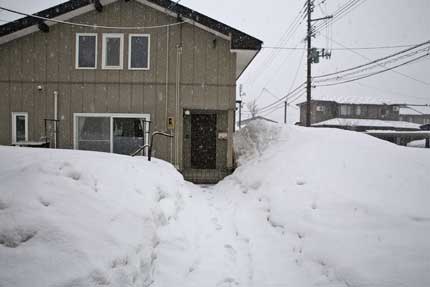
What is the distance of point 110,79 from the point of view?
9070 mm

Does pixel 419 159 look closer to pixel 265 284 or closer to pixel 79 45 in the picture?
pixel 265 284

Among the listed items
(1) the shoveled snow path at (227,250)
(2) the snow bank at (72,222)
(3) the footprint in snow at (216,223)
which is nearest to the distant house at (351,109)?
(1) the shoveled snow path at (227,250)

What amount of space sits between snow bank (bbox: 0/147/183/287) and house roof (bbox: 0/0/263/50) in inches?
253

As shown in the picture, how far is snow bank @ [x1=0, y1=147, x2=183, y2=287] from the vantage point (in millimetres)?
2113

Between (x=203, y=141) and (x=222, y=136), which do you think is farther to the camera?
(x=203, y=141)

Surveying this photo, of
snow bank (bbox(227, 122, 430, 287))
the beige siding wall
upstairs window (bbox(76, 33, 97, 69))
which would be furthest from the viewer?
upstairs window (bbox(76, 33, 97, 69))

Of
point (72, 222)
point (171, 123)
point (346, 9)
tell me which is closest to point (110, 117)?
point (171, 123)

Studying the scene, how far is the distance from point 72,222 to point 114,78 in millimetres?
7515

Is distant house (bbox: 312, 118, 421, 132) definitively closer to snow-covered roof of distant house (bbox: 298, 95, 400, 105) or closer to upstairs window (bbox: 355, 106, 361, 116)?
upstairs window (bbox: 355, 106, 361, 116)

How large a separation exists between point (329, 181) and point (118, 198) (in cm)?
360

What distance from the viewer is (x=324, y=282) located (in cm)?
294

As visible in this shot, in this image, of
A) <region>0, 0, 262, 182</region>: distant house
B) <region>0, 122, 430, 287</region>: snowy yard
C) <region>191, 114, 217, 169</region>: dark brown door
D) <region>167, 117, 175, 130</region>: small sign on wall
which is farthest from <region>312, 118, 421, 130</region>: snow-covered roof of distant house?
<region>0, 122, 430, 287</region>: snowy yard

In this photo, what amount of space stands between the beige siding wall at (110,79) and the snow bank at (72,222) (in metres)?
5.32

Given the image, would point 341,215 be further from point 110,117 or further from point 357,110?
point 357,110
